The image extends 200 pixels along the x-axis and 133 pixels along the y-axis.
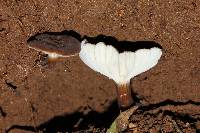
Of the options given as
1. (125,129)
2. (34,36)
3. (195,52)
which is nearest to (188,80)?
(195,52)

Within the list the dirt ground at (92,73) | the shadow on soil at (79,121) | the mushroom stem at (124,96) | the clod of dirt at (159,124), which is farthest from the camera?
the shadow on soil at (79,121)

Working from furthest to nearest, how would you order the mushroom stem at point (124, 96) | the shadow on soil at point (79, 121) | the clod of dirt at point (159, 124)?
the shadow on soil at point (79, 121), the mushroom stem at point (124, 96), the clod of dirt at point (159, 124)

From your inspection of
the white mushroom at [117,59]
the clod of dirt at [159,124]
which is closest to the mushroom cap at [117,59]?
the white mushroom at [117,59]

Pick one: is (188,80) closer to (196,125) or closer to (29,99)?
(196,125)

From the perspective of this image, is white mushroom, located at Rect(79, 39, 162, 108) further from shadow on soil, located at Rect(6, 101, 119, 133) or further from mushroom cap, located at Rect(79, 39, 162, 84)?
shadow on soil, located at Rect(6, 101, 119, 133)

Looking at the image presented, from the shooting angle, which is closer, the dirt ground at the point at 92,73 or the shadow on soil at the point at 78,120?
the dirt ground at the point at 92,73

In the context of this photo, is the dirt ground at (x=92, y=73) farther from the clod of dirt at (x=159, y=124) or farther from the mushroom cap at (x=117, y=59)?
the mushroom cap at (x=117, y=59)
